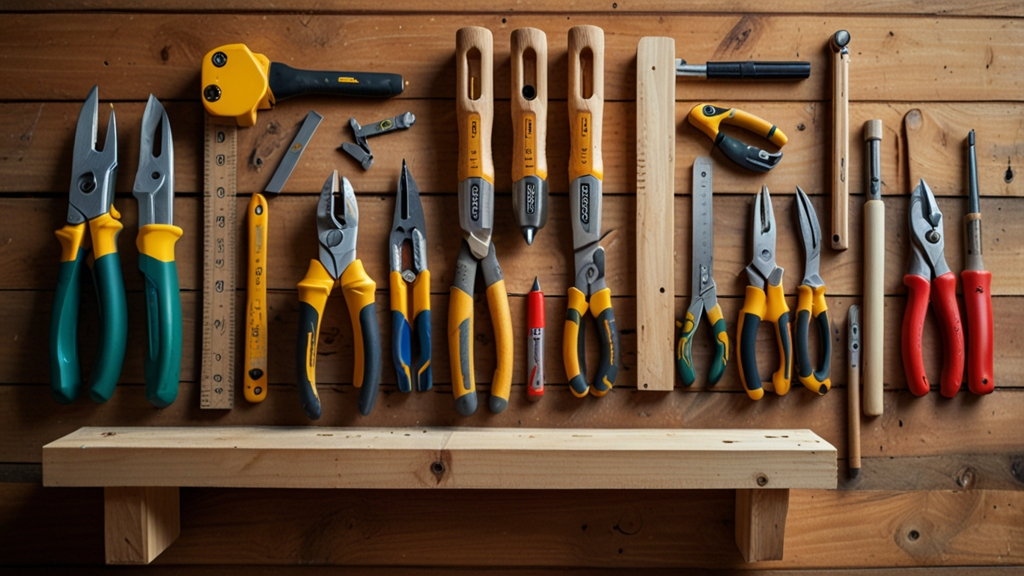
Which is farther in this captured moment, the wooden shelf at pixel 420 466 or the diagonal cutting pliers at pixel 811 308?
the diagonal cutting pliers at pixel 811 308

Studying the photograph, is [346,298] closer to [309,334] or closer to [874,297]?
[309,334]

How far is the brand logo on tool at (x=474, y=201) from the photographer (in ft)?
3.45

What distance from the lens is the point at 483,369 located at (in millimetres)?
1110

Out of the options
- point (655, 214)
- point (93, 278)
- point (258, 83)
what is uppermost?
point (258, 83)

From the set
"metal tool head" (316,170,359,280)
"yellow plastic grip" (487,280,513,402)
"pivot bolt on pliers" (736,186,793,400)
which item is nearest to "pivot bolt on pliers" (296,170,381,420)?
"metal tool head" (316,170,359,280)

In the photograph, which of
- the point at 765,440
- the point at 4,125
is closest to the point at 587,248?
the point at 765,440

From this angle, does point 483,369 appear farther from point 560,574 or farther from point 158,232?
point 158,232

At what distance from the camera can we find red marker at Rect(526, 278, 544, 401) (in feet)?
3.52

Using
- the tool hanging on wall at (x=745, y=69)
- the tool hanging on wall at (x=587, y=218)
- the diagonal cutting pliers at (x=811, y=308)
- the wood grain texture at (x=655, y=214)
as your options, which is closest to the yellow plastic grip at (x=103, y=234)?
the tool hanging on wall at (x=587, y=218)

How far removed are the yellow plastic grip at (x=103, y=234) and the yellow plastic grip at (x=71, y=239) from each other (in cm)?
2

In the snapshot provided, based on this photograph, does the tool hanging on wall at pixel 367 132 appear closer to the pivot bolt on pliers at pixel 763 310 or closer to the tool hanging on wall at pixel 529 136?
the tool hanging on wall at pixel 529 136

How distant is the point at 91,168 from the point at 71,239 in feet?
0.43

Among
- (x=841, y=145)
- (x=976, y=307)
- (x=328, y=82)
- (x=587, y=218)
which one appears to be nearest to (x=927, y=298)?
(x=976, y=307)

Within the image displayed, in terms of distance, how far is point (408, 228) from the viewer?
1086 mm
